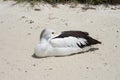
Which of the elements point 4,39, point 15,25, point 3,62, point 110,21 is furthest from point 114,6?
point 3,62

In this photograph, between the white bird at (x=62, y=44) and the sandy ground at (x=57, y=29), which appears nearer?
the sandy ground at (x=57, y=29)

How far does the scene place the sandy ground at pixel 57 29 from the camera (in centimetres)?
632

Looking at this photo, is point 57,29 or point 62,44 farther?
point 57,29

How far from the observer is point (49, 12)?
9258 mm

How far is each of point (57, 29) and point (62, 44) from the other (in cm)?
143

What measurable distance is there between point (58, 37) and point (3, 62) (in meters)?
1.14

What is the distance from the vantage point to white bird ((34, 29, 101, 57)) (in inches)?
269

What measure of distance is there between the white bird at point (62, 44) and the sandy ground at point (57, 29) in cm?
12

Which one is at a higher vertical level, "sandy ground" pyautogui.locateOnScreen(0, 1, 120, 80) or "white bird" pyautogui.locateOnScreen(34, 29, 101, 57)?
"white bird" pyautogui.locateOnScreen(34, 29, 101, 57)

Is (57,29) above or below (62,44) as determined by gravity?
below

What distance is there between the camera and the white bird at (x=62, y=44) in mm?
6820

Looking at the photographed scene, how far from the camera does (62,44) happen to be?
22.4 feet

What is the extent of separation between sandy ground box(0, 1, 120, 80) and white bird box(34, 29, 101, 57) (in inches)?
4.8

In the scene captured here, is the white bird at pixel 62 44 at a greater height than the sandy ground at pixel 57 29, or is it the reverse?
the white bird at pixel 62 44
